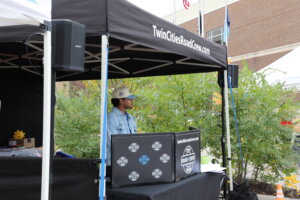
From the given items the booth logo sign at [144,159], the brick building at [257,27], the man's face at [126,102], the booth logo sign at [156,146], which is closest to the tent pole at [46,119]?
the booth logo sign at [144,159]

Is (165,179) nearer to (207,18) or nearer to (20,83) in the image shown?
(20,83)

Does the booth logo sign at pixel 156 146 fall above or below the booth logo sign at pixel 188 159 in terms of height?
above

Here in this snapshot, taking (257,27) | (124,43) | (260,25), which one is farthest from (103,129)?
(257,27)

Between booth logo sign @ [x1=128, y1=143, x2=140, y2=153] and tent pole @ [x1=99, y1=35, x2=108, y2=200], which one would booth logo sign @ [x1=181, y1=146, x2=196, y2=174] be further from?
tent pole @ [x1=99, y1=35, x2=108, y2=200]

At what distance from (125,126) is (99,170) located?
121 cm

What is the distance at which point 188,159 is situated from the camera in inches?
140

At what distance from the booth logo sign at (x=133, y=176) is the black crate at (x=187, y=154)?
1.48ft

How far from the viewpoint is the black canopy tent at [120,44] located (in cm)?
278

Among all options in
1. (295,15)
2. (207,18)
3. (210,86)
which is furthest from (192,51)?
(207,18)

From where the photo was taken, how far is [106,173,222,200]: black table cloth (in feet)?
9.55

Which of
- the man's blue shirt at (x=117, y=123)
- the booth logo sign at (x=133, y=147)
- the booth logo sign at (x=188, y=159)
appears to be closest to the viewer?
the booth logo sign at (x=133, y=147)

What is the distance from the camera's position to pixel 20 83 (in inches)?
247

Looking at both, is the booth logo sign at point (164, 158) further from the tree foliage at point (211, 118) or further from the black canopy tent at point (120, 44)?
the tree foliage at point (211, 118)

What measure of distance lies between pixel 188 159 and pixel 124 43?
1.69 metres
